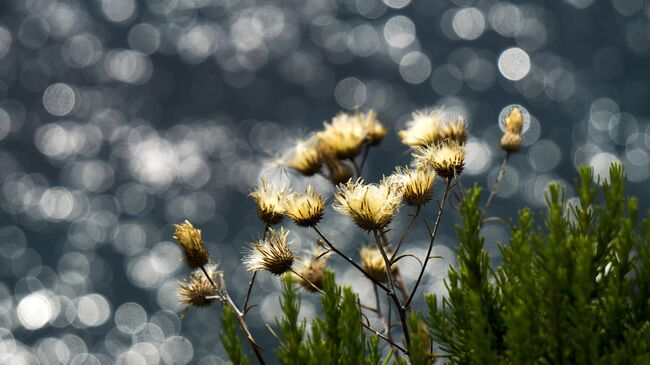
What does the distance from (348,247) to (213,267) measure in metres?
13.6

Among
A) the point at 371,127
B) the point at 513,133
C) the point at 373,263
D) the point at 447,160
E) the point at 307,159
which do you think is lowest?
the point at 373,263

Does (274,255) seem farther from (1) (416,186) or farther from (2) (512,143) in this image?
(2) (512,143)

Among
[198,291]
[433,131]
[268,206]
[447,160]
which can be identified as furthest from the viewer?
[433,131]

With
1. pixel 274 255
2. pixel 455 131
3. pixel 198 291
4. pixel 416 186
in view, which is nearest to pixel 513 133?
pixel 455 131

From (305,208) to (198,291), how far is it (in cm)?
51

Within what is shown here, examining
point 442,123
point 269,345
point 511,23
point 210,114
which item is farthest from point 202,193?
point 442,123

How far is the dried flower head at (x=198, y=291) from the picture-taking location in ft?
9.30

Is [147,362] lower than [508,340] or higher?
higher

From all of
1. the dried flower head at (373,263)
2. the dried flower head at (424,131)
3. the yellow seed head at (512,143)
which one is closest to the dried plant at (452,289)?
the dried flower head at (424,131)

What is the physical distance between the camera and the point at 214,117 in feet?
65.9

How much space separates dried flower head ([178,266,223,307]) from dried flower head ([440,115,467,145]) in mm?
923

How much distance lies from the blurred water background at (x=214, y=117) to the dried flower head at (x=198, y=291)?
12.0 metres

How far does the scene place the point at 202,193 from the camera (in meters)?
18.2

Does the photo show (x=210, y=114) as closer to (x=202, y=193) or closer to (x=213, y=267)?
(x=202, y=193)
